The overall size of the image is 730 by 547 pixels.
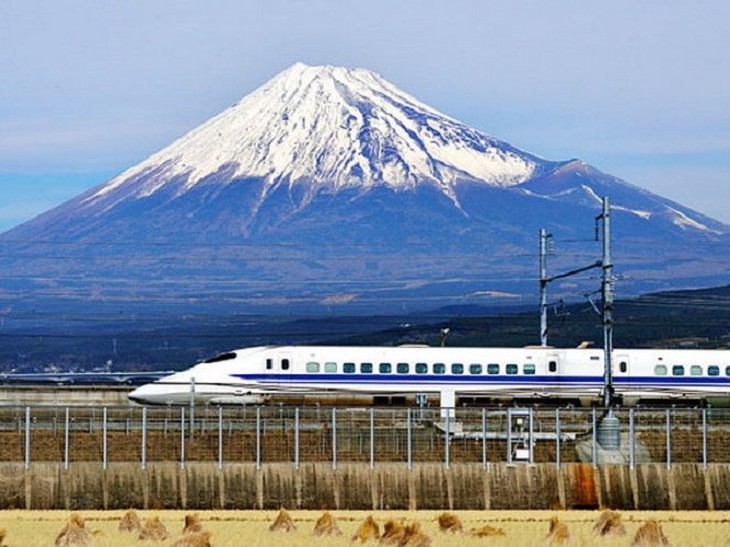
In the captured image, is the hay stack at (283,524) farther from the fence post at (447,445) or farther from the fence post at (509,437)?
the fence post at (509,437)

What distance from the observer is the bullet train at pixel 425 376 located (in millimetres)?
87125

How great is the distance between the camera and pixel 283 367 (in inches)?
3438

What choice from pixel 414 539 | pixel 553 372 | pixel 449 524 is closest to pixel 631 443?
pixel 449 524

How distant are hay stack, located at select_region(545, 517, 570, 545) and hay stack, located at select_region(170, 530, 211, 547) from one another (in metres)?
7.70

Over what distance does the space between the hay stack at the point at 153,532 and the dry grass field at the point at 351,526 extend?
23 cm

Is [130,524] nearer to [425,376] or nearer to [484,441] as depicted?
[484,441]

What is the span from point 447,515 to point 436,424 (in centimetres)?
1028

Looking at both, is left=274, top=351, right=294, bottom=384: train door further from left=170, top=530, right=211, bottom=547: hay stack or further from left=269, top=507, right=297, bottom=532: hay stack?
left=170, top=530, right=211, bottom=547: hay stack

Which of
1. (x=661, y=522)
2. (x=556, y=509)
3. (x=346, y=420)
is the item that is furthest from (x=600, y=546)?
(x=346, y=420)

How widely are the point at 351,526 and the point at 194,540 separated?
7742mm

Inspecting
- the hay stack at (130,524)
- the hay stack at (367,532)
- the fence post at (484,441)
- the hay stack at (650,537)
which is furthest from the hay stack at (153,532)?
the fence post at (484,441)

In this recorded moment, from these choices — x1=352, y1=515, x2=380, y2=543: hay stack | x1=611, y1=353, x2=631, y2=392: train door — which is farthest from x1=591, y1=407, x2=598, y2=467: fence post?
x1=611, y1=353, x2=631, y2=392: train door

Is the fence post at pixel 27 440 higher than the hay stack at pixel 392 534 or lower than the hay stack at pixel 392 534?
higher

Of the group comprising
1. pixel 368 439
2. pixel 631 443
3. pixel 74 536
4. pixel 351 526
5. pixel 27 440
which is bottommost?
pixel 351 526
